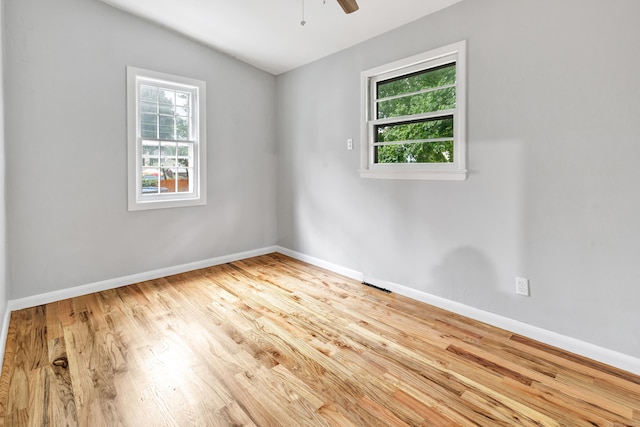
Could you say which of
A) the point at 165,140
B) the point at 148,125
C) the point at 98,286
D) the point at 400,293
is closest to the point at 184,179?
the point at 165,140

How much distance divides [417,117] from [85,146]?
3248 millimetres

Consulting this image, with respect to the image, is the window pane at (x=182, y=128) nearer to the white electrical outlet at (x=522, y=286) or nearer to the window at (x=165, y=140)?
the window at (x=165, y=140)

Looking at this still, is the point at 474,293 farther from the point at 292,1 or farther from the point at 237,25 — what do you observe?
the point at 237,25

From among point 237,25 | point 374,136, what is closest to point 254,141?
point 237,25

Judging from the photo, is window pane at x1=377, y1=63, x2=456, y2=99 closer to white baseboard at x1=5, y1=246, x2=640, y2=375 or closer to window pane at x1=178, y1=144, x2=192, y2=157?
white baseboard at x1=5, y1=246, x2=640, y2=375

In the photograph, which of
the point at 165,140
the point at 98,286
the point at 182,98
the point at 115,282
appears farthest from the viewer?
the point at 182,98

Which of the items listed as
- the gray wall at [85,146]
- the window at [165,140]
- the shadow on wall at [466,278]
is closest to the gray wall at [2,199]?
the gray wall at [85,146]

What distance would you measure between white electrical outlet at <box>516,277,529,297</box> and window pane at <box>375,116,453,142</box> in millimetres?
1299

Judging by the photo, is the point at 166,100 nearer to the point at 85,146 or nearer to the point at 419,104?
the point at 85,146

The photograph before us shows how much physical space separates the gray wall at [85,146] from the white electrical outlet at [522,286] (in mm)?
3374

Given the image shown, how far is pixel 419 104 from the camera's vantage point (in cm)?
301

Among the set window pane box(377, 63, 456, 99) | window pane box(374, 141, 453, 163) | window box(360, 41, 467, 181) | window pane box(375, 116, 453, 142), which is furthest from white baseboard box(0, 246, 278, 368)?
window pane box(377, 63, 456, 99)

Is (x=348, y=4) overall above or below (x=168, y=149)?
above

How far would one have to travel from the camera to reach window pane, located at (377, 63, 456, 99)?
9.24ft
